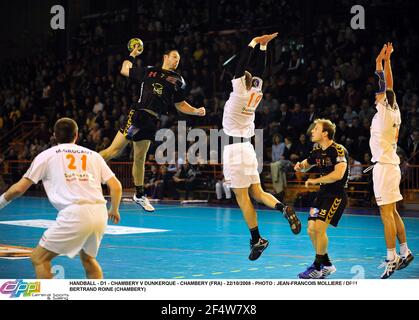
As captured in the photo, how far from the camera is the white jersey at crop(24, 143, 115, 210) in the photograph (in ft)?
21.9

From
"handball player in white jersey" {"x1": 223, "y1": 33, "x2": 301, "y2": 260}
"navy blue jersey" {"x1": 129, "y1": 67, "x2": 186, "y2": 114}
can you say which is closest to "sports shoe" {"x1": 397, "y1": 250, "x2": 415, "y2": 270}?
"handball player in white jersey" {"x1": 223, "y1": 33, "x2": 301, "y2": 260}

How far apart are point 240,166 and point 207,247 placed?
10.5 ft

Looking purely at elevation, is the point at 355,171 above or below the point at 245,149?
below

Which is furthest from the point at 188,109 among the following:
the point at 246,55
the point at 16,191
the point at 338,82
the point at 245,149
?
the point at 338,82

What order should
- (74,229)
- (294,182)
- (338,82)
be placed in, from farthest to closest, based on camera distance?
(338,82) < (294,182) < (74,229)

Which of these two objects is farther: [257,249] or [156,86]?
[156,86]

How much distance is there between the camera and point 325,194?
9.14 metres

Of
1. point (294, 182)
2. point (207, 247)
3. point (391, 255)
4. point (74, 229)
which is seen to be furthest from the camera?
point (294, 182)

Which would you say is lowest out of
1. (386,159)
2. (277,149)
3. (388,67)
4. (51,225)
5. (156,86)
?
(51,225)

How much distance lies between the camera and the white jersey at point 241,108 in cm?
959

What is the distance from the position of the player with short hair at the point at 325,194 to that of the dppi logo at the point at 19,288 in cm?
330

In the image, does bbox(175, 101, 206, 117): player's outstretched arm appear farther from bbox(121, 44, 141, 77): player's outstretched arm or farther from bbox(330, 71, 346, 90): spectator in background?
bbox(330, 71, 346, 90): spectator in background

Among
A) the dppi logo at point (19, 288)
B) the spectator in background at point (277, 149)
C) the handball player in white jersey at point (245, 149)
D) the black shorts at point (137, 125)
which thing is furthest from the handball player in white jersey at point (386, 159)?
the spectator in background at point (277, 149)

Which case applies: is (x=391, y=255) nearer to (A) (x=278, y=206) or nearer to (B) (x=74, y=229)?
(A) (x=278, y=206)
